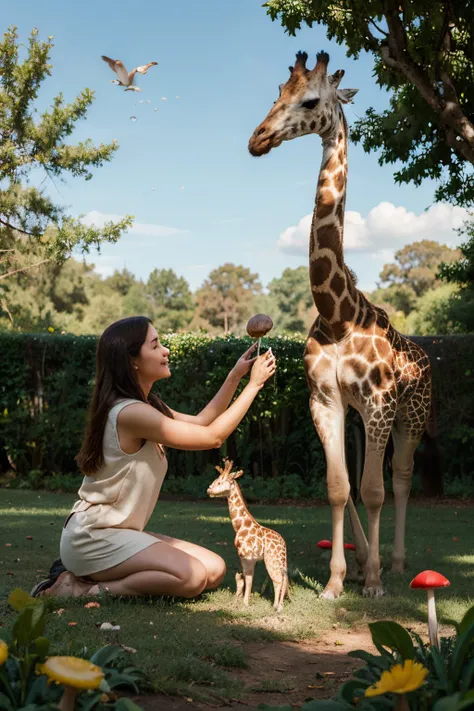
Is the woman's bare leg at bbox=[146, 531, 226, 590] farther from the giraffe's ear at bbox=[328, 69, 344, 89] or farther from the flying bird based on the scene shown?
the flying bird

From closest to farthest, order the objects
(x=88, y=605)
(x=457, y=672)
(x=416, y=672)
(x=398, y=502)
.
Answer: (x=416, y=672) < (x=457, y=672) < (x=88, y=605) < (x=398, y=502)

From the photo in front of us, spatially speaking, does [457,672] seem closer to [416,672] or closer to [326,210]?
[416,672]

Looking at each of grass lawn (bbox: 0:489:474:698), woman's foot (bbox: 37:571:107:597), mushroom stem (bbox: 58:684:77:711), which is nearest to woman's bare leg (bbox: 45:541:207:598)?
woman's foot (bbox: 37:571:107:597)

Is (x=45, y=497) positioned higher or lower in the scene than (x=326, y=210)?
lower

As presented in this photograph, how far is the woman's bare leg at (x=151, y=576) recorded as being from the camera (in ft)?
16.9

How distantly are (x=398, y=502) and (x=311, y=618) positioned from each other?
2216 mm

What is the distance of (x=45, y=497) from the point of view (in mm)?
11961

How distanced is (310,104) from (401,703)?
4302 millimetres

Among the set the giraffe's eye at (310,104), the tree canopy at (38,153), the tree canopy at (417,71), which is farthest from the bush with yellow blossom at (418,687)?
the tree canopy at (38,153)

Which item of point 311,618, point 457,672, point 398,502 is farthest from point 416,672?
point 398,502

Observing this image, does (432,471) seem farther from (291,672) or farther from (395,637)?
(395,637)

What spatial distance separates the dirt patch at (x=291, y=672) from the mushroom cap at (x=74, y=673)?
3.00 ft

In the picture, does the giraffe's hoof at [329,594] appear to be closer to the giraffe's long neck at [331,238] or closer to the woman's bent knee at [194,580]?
the woman's bent knee at [194,580]

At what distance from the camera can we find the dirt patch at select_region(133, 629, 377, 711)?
3495 mm
